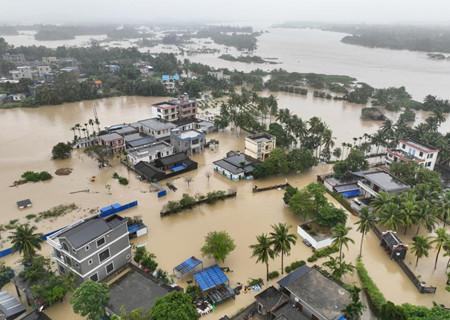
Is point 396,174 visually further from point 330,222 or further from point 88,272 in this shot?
point 88,272

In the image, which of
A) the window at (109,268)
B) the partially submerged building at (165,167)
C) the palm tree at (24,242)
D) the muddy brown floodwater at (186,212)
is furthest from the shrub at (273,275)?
the partially submerged building at (165,167)

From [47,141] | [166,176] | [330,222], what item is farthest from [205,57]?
[330,222]

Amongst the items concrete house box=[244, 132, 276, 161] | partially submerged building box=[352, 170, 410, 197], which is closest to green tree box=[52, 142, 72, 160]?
concrete house box=[244, 132, 276, 161]

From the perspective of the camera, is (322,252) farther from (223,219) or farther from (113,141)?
(113,141)

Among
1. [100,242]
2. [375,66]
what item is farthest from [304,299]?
[375,66]

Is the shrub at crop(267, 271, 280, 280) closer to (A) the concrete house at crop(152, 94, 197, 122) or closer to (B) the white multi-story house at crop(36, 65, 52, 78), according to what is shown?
(A) the concrete house at crop(152, 94, 197, 122)

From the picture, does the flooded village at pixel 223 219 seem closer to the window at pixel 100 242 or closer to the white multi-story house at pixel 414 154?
the white multi-story house at pixel 414 154
